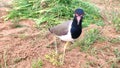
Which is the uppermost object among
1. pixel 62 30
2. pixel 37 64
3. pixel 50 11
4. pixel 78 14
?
pixel 78 14

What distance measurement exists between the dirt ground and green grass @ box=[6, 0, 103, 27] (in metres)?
0.32

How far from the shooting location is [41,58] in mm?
5043

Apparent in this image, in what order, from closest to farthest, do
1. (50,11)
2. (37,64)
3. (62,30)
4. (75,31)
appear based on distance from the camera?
(75,31) → (62,30) → (37,64) → (50,11)

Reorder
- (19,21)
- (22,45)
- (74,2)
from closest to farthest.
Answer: (22,45) < (19,21) < (74,2)

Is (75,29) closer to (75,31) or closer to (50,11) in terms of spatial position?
(75,31)

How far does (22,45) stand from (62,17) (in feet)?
4.18

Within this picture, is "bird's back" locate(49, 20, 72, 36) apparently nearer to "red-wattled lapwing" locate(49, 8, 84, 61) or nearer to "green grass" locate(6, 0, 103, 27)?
"red-wattled lapwing" locate(49, 8, 84, 61)

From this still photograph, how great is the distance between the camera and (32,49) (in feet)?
17.4

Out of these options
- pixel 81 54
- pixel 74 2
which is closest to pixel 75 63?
pixel 81 54

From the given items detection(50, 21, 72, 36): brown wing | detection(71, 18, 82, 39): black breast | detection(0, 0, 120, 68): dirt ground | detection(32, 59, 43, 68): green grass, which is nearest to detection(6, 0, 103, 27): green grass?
detection(0, 0, 120, 68): dirt ground

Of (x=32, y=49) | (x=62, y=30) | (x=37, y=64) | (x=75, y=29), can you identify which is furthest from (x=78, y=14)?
(x=32, y=49)

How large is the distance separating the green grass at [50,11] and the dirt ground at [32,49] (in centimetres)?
32

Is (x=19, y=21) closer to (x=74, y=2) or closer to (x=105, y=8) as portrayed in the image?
(x=74, y=2)

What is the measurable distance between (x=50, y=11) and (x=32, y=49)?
4.48 ft
